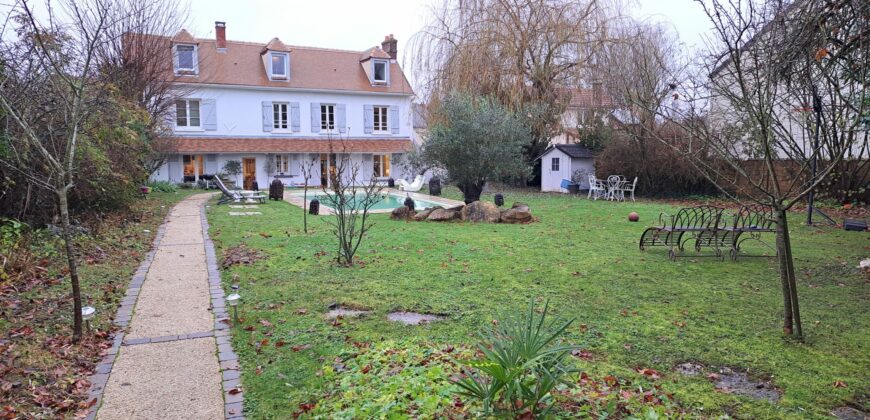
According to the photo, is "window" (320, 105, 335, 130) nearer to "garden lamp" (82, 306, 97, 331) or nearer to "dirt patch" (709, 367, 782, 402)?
"garden lamp" (82, 306, 97, 331)

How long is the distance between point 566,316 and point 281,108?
27585mm

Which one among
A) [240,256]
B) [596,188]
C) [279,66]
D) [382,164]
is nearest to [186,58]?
[279,66]

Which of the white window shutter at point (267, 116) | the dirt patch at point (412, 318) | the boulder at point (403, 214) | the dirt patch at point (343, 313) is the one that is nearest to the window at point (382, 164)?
the white window shutter at point (267, 116)

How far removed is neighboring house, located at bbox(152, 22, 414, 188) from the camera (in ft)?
92.5

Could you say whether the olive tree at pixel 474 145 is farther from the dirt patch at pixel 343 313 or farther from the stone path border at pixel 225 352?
the dirt patch at pixel 343 313

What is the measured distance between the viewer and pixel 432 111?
23.5 m

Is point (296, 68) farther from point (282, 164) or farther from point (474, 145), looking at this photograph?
point (474, 145)

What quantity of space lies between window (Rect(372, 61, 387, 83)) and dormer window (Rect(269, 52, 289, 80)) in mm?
5062

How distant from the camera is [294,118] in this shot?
30562mm

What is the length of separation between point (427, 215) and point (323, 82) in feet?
63.0

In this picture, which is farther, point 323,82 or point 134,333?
point 323,82

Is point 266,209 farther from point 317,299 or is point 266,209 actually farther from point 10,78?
point 317,299

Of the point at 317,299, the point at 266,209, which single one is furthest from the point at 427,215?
the point at 317,299

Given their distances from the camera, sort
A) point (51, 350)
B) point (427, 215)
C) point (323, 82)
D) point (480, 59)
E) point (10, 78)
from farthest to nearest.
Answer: point (323, 82), point (480, 59), point (427, 215), point (10, 78), point (51, 350)
